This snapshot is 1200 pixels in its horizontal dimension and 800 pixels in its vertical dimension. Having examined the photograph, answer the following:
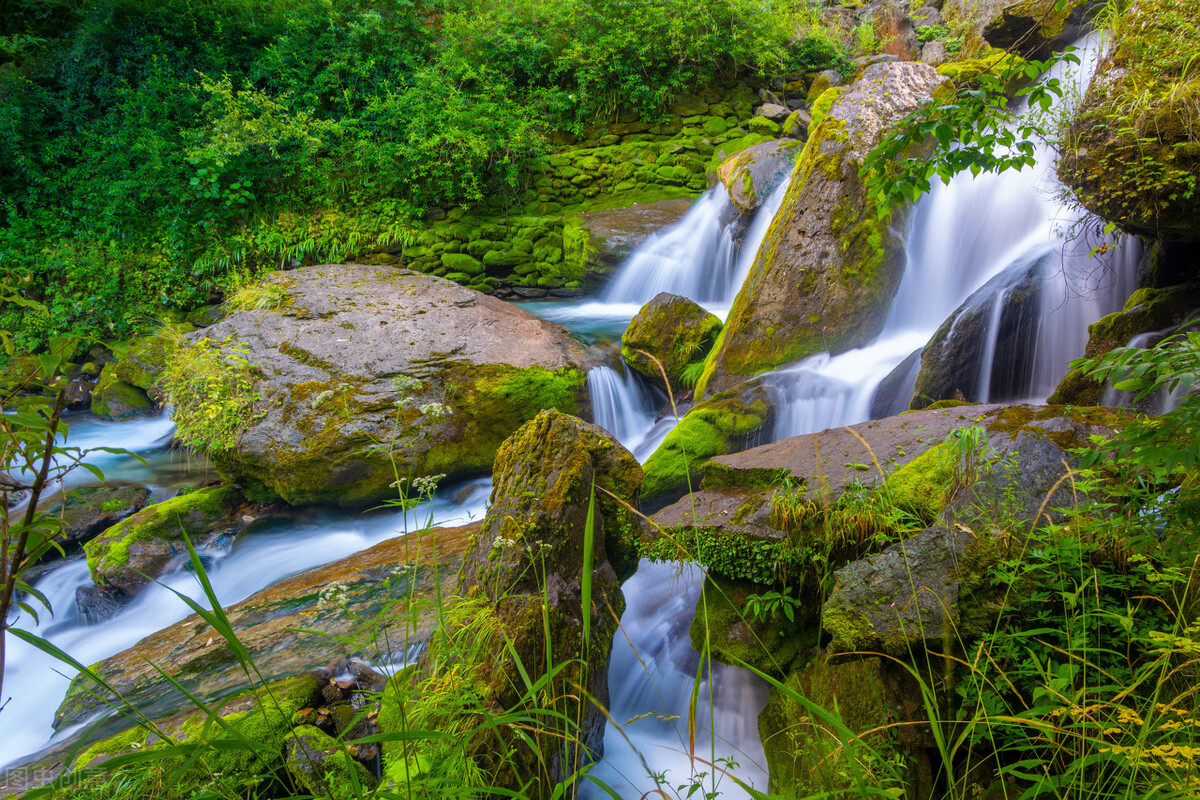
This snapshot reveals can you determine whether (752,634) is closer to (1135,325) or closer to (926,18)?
(1135,325)

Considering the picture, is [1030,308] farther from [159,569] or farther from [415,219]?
[415,219]

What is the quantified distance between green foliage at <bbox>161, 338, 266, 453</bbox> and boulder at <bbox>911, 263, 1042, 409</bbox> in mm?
6288

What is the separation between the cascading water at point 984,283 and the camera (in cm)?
490

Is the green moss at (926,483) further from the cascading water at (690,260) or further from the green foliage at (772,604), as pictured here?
the cascading water at (690,260)

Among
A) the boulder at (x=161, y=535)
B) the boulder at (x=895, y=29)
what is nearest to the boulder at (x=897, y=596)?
the boulder at (x=161, y=535)

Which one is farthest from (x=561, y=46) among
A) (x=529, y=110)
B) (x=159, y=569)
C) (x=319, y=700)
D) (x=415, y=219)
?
(x=319, y=700)

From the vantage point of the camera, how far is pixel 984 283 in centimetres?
588

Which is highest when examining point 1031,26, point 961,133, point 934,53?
point 934,53

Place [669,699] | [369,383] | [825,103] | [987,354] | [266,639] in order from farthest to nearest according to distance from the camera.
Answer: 1. [825,103]
2. [369,383]
3. [987,354]
4. [266,639]
5. [669,699]

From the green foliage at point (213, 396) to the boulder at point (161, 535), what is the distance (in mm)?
570

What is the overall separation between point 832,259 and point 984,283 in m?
1.48

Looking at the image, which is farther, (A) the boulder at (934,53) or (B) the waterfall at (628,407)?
(A) the boulder at (934,53)

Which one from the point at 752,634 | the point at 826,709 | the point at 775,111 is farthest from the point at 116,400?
the point at 775,111

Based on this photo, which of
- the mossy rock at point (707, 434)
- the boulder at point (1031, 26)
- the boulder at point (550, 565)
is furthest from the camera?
the boulder at point (1031, 26)
